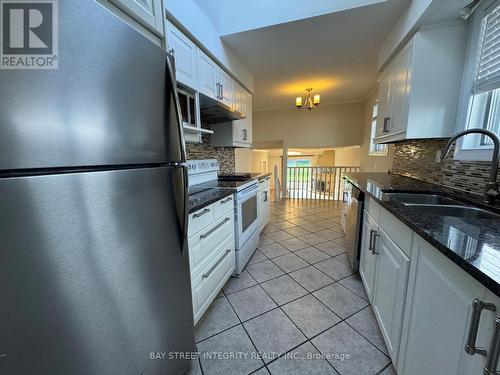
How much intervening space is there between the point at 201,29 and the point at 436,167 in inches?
103

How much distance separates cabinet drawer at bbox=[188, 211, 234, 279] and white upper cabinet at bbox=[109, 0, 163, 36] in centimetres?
113

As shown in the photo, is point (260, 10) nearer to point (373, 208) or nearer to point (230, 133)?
point (230, 133)

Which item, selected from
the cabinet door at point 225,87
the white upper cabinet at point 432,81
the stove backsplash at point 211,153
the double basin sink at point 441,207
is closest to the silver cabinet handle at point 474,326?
the double basin sink at point 441,207

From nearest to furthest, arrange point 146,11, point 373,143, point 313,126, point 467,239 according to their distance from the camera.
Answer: point 467,239, point 146,11, point 373,143, point 313,126

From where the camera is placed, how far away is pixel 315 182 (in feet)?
17.8

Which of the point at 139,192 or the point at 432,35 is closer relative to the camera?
the point at 139,192

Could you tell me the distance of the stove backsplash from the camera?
2.46 m

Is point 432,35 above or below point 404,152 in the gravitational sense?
above

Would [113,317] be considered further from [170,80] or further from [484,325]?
[484,325]

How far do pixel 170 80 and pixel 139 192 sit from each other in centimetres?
50

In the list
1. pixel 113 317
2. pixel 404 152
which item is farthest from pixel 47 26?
pixel 404 152

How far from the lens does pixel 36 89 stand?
493mm

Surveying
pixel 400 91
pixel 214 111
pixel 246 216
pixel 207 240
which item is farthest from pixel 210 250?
pixel 400 91

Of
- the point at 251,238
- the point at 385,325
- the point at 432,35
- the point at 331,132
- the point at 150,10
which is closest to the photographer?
the point at 150,10
